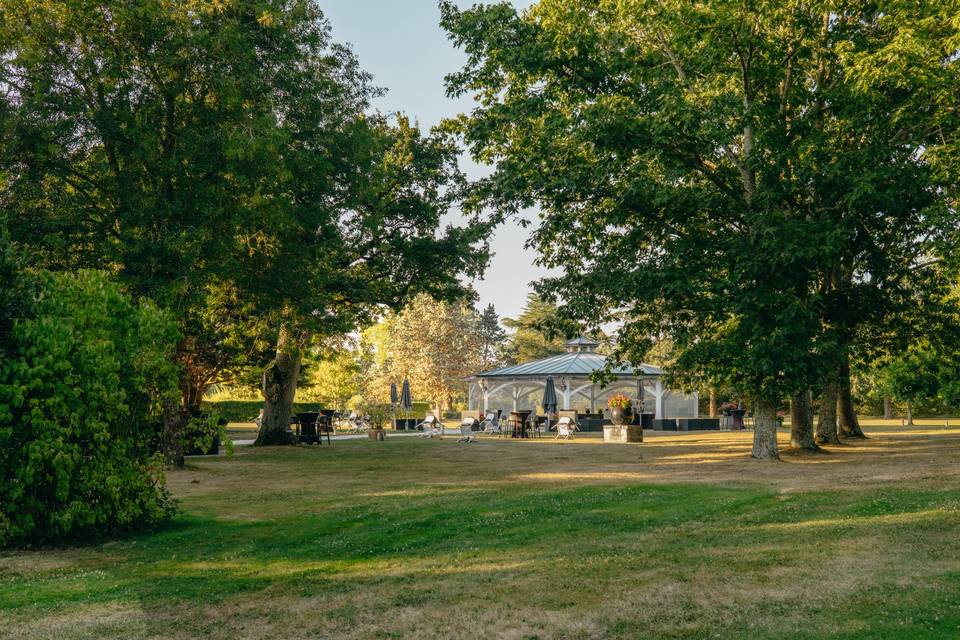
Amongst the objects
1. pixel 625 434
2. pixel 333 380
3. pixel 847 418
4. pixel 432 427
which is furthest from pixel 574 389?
pixel 847 418

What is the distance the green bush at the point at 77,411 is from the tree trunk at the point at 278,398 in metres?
15.6

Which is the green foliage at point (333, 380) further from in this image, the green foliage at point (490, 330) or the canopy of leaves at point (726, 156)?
the green foliage at point (490, 330)

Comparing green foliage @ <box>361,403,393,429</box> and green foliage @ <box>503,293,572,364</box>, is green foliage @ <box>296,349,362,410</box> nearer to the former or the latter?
green foliage @ <box>361,403,393,429</box>

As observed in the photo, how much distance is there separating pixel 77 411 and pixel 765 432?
43.4ft

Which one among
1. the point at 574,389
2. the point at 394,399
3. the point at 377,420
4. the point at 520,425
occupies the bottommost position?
the point at 520,425

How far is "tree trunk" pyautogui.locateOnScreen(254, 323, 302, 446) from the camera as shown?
79.4 ft

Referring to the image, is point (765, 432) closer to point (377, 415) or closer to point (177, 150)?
point (177, 150)

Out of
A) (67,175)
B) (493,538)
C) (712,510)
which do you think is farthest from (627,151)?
(67,175)

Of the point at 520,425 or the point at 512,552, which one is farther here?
the point at 520,425

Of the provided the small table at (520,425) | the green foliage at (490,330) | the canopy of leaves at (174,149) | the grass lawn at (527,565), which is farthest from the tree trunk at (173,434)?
the green foliage at (490,330)

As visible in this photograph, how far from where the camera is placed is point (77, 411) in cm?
742

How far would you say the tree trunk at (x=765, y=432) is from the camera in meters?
15.9

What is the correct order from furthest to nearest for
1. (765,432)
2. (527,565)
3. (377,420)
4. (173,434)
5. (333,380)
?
(333,380) < (377,420) < (765,432) < (173,434) < (527,565)

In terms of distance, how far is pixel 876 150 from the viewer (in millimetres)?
14445
